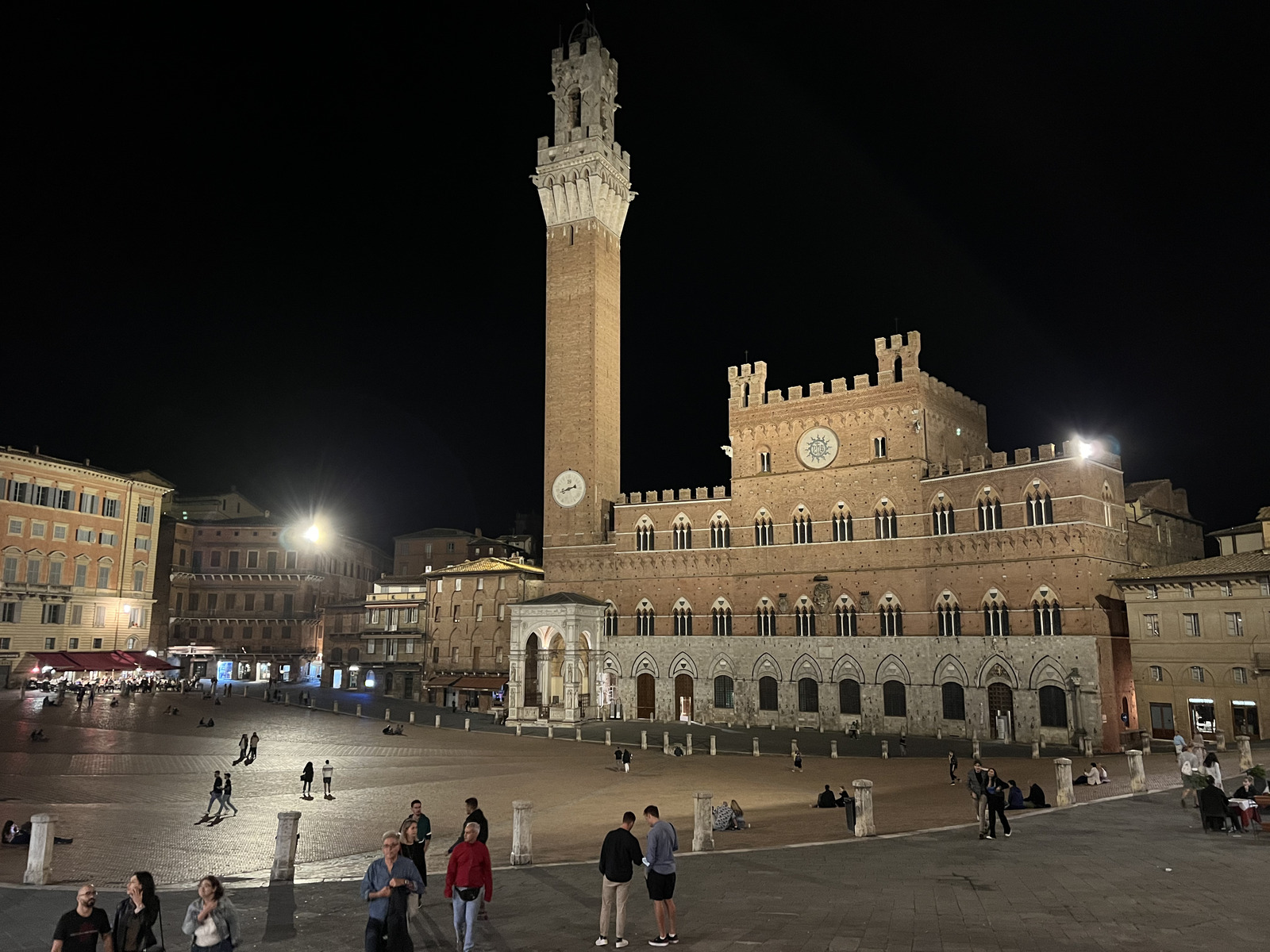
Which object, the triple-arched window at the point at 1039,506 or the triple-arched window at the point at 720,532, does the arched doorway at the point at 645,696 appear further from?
the triple-arched window at the point at 1039,506

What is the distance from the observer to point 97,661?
163 feet

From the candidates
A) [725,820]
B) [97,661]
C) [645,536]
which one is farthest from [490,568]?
[725,820]

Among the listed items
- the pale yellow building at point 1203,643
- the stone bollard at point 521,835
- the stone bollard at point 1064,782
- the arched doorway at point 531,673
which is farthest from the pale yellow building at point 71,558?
the pale yellow building at point 1203,643

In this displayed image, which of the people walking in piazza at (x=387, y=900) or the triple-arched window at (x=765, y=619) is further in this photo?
the triple-arched window at (x=765, y=619)

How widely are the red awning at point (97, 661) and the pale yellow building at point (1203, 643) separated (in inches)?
2057

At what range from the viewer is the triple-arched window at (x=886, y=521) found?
42906 millimetres

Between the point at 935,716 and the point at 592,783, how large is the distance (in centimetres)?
2067

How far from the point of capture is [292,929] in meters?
10.9

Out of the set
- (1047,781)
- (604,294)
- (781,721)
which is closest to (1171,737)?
(1047,781)

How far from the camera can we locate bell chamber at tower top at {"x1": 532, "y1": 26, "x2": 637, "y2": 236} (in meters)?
53.9

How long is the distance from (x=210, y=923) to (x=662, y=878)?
467cm

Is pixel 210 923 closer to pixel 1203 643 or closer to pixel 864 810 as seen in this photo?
pixel 864 810

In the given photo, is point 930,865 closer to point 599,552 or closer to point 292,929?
point 292,929

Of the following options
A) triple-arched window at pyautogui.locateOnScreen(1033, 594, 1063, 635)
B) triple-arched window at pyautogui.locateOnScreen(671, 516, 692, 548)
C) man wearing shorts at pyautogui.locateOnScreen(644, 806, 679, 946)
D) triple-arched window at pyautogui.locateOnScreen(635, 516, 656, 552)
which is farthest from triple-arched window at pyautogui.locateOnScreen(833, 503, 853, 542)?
man wearing shorts at pyautogui.locateOnScreen(644, 806, 679, 946)
